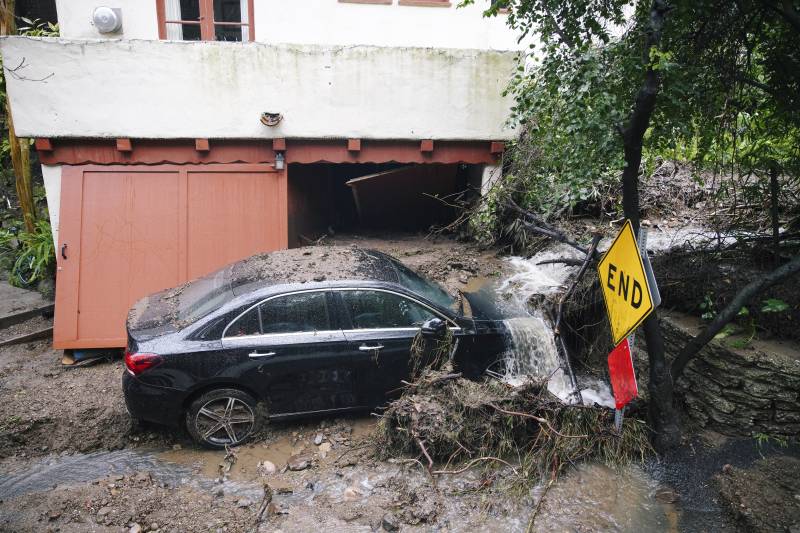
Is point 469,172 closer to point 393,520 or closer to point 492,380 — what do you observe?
point 492,380

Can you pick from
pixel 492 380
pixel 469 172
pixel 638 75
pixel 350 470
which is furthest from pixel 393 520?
pixel 469 172

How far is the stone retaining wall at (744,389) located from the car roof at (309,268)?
11.1 ft

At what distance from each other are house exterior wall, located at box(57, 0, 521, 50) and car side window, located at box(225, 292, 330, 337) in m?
4.99

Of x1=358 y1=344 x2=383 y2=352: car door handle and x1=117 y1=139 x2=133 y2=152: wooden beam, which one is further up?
x1=117 y1=139 x2=133 y2=152: wooden beam

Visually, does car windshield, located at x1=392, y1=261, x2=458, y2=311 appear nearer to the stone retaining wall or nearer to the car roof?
the car roof

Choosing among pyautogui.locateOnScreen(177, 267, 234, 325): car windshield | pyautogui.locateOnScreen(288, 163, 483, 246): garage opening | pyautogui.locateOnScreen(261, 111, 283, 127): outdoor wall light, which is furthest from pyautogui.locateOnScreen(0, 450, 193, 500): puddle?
pyautogui.locateOnScreen(261, 111, 283, 127): outdoor wall light

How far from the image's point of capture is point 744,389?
14.9 ft

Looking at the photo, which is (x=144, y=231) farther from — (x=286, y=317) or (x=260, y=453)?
(x=260, y=453)

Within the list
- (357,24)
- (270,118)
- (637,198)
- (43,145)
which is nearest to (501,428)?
(637,198)

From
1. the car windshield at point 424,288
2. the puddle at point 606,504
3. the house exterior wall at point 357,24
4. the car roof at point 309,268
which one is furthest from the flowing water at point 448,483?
the house exterior wall at point 357,24

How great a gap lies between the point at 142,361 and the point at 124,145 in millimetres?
4160

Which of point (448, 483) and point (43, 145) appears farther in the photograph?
point (43, 145)

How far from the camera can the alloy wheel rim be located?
14.9ft

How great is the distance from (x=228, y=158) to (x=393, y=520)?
19.0 ft
